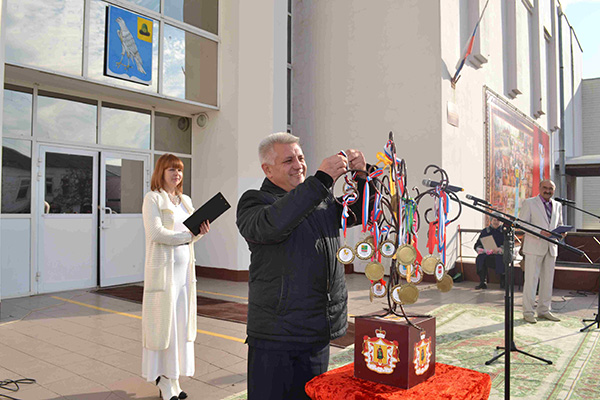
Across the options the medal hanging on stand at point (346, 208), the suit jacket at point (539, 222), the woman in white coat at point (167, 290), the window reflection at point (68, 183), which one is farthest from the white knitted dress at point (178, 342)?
the window reflection at point (68, 183)

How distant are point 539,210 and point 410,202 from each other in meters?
5.35

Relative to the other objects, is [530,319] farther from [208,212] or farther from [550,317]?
[208,212]

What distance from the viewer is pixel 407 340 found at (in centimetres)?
158

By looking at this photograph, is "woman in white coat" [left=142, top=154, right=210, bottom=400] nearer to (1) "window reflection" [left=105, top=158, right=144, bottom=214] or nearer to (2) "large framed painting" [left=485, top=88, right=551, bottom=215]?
(1) "window reflection" [left=105, top=158, right=144, bottom=214]

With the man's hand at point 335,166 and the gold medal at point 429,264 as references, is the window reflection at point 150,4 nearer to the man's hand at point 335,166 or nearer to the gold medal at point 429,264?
the man's hand at point 335,166

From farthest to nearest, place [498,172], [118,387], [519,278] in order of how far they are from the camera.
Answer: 1. [498,172]
2. [519,278]
3. [118,387]

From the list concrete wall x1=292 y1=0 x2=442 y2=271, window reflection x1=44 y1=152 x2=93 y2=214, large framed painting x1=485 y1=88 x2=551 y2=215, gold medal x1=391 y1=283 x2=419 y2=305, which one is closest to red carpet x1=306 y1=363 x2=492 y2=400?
gold medal x1=391 y1=283 x2=419 y2=305

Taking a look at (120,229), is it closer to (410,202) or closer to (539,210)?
(539,210)

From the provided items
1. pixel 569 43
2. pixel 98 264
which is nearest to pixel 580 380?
pixel 98 264

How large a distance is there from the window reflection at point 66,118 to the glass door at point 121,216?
0.57 metres

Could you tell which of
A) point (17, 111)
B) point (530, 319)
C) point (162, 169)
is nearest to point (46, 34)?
point (17, 111)

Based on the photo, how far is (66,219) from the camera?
8000mm

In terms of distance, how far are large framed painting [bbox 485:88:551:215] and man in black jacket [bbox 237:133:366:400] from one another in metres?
11.5

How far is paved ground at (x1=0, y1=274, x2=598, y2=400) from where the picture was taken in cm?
378
